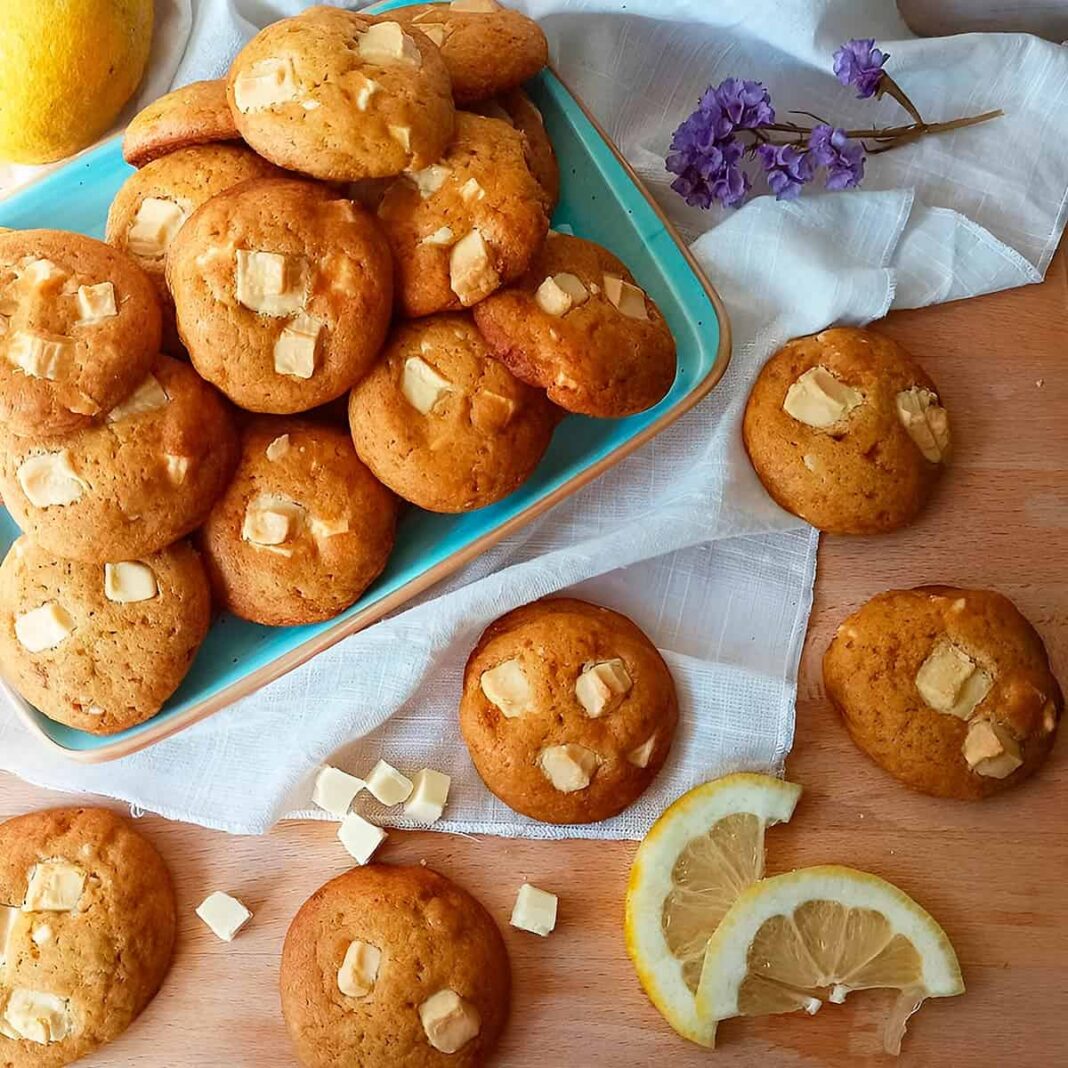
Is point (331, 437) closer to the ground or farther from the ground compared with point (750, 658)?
farther from the ground

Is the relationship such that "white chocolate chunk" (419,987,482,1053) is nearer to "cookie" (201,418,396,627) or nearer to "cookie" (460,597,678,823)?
Answer: "cookie" (460,597,678,823)

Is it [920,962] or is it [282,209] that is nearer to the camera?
[282,209]

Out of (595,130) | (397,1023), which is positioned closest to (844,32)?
(595,130)

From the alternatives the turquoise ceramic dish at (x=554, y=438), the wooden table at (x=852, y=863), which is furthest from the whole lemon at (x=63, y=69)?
the wooden table at (x=852, y=863)

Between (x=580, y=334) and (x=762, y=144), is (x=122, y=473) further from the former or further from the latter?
(x=762, y=144)

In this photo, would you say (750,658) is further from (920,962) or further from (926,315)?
(926,315)
